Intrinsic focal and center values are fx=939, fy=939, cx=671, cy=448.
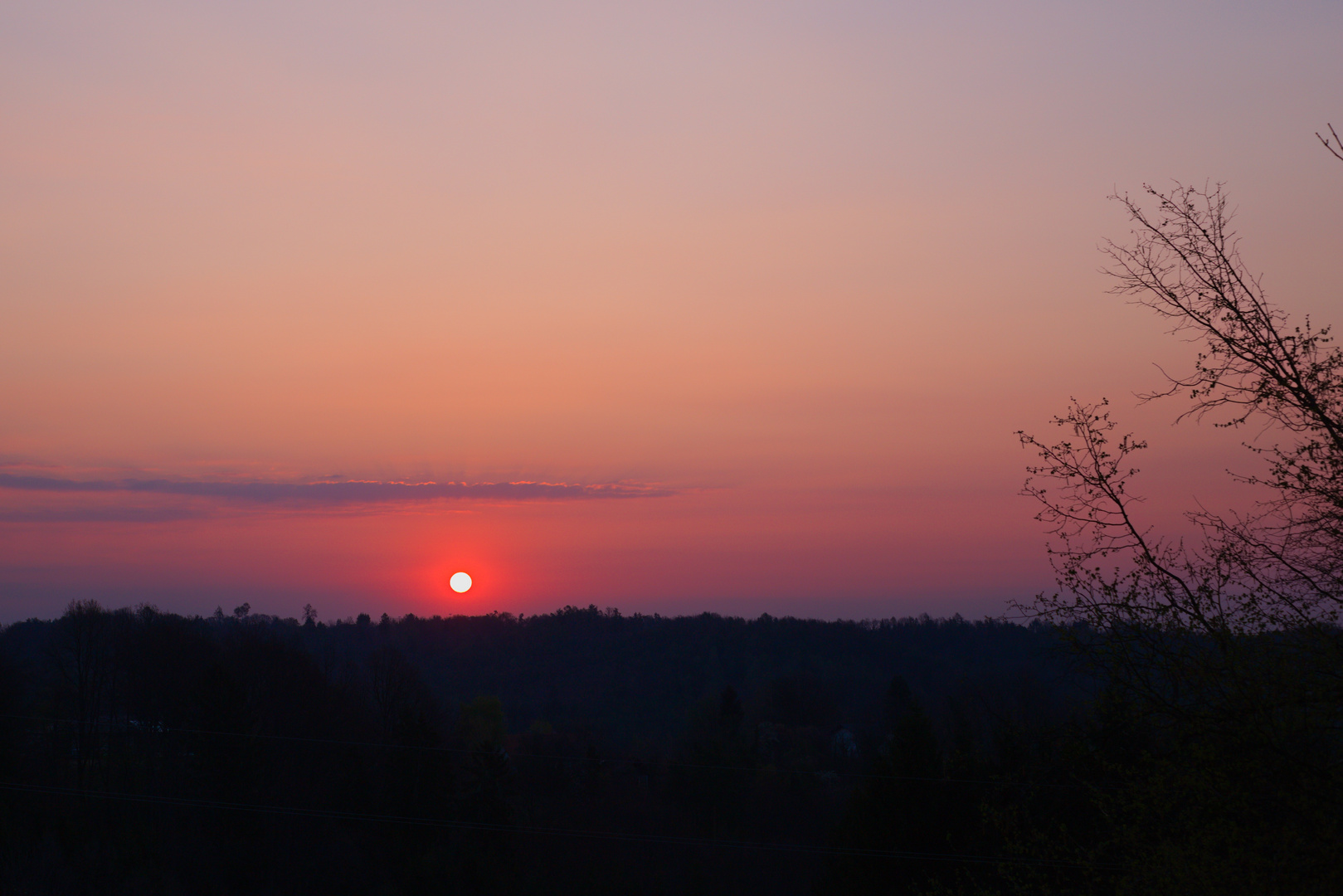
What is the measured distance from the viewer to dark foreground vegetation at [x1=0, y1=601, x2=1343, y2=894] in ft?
25.8

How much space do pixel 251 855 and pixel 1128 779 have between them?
32.7 meters

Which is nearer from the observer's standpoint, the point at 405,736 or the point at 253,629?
the point at 405,736

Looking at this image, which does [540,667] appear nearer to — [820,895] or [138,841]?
[138,841]

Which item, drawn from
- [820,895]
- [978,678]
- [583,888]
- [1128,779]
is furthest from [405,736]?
[978,678]

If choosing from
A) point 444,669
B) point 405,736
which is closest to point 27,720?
point 405,736

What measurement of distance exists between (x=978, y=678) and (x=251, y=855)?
2152 inches

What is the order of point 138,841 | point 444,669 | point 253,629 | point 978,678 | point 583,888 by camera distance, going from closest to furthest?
1. point 583,888
2. point 138,841
3. point 253,629
4. point 978,678
5. point 444,669

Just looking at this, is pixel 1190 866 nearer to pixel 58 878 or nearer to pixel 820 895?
pixel 820 895

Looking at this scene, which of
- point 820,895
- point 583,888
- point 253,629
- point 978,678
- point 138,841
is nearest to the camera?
point 820,895

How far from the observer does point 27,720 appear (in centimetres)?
3409

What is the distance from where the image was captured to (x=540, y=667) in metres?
117

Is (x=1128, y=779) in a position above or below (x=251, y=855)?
above

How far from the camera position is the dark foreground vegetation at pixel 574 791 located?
7.86 metres

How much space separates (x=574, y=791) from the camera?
42594 millimetres
